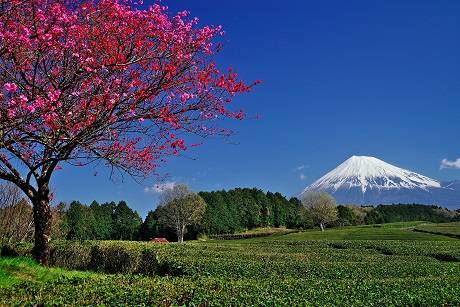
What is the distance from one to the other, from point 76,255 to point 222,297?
16.5 meters

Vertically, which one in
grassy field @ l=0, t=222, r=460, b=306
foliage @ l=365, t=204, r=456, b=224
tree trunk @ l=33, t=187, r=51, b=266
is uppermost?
foliage @ l=365, t=204, r=456, b=224

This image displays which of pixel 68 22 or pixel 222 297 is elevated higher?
pixel 68 22

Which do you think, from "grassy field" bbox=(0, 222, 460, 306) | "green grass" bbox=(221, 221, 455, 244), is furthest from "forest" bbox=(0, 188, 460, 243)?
"grassy field" bbox=(0, 222, 460, 306)

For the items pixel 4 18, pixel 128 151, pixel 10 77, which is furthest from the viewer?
pixel 128 151

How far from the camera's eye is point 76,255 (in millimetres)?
24562

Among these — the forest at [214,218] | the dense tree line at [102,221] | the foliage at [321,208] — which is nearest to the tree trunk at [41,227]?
the forest at [214,218]

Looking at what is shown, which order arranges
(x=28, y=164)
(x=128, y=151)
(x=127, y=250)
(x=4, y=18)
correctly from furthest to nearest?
1. (x=127, y=250)
2. (x=28, y=164)
3. (x=128, y=151)
4. (x=4, y=18)

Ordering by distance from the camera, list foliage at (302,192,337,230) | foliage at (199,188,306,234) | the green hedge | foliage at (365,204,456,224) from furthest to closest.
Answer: foliage at (365,204,456,224) < foliage at (302,192,337,230) < foliage at (199,188,306,234) < the green hedge

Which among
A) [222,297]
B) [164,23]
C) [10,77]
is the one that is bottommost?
[222,297]

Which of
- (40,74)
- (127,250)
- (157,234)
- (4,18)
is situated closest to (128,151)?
(40,74)

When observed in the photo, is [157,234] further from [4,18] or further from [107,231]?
[4,18]

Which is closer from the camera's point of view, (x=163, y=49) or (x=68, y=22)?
(x=68, y=22)

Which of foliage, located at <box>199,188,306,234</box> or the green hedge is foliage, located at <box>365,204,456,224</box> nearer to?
foliage, located at <box>199,188,306,234</box>

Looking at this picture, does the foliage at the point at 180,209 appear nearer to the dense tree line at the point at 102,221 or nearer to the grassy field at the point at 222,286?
the dense tree line at the point at 102,221
